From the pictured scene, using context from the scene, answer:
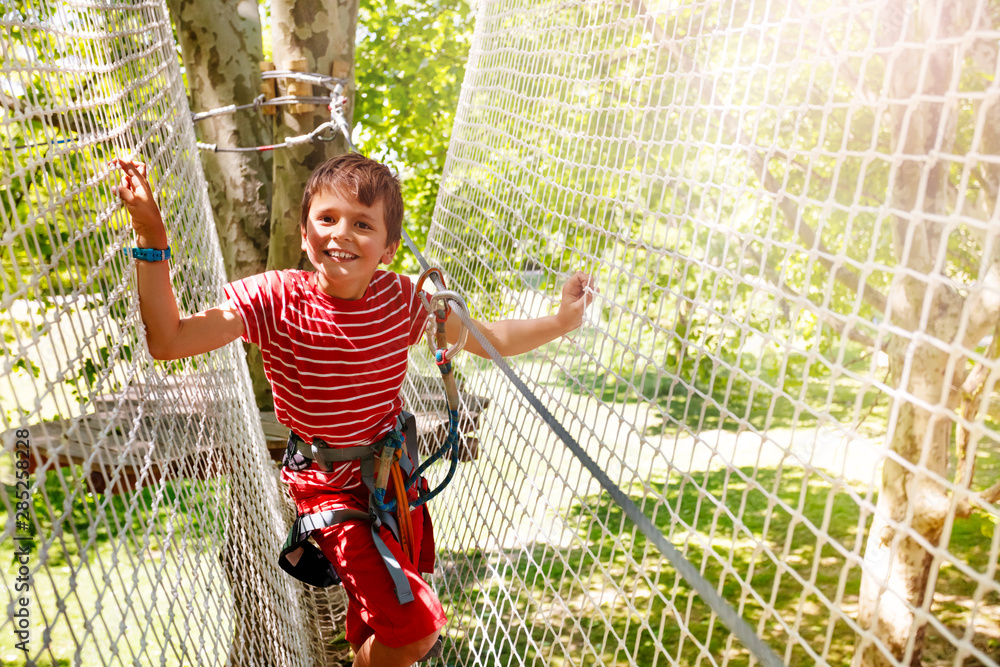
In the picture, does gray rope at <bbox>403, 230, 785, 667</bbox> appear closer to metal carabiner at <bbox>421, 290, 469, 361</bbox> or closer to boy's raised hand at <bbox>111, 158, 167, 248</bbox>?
metal carabiner at <bbox>421, 290, 469, 361</bbox>

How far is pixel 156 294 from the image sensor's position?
39.2 inches

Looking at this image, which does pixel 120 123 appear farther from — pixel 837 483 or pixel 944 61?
pixel 944 61

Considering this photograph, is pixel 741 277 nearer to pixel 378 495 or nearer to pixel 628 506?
pixel 628 506

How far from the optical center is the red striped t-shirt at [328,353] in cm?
120

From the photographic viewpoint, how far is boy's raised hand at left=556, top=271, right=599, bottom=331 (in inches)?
53.2

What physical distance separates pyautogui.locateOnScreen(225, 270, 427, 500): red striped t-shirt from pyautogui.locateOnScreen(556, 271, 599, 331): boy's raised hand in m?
0.26

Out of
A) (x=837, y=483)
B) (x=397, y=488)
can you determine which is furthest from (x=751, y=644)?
(x=397, y=488)

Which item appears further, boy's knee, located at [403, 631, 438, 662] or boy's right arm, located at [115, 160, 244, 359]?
boy's knee, located at [403, 631, 438, 662]

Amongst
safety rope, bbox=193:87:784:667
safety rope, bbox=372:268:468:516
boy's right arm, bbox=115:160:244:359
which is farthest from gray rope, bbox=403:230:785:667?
boy's right arm, bbox=115:160:244:359

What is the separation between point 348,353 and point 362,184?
0.25 m

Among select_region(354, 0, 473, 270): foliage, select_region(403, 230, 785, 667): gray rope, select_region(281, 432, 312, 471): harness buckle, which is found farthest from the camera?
select_region(354, 0, 473, 270): foliage

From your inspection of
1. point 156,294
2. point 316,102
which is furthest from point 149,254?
point 316,102

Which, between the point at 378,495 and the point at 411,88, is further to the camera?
the point at 411,88

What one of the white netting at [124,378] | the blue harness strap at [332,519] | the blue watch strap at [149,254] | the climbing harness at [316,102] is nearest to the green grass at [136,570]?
the white netting at [124,378]
